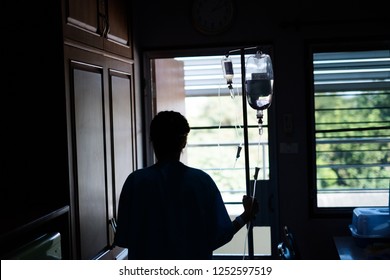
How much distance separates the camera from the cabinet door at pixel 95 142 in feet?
6.99

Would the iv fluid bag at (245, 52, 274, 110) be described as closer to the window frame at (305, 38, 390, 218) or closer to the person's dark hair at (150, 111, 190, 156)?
the person's dark hair at (150, 111, 190, 156)

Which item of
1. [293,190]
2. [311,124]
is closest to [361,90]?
[311,124]

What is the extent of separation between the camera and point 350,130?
10.8 ft

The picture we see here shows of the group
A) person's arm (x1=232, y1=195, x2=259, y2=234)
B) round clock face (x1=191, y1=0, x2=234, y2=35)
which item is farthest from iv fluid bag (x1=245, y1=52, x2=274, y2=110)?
round clock face (x1=191, y1=0, x2=234, y2=35)

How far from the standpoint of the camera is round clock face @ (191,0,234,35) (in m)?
3.25

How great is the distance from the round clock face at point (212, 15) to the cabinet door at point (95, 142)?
63 centimetres

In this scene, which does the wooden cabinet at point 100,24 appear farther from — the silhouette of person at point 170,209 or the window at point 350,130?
the window at point 350,130

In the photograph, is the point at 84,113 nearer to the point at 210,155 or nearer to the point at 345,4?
the point at 345,4

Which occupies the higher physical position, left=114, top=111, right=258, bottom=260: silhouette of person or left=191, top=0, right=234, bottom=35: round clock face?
left=191, top=0, right=234, bottom=35: round clock face

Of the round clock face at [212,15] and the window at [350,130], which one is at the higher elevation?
the round clock face at [212,15]

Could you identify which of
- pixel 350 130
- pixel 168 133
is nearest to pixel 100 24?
pixel 168 133

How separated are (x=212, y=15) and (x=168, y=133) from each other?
1796 mm

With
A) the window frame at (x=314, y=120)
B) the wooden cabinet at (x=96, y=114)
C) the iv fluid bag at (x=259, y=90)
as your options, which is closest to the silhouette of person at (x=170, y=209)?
the iv fluid bag at (x=259, y=90)

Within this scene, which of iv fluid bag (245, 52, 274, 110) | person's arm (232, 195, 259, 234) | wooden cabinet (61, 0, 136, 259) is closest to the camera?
person's arm (232, 195, 259, 234)
